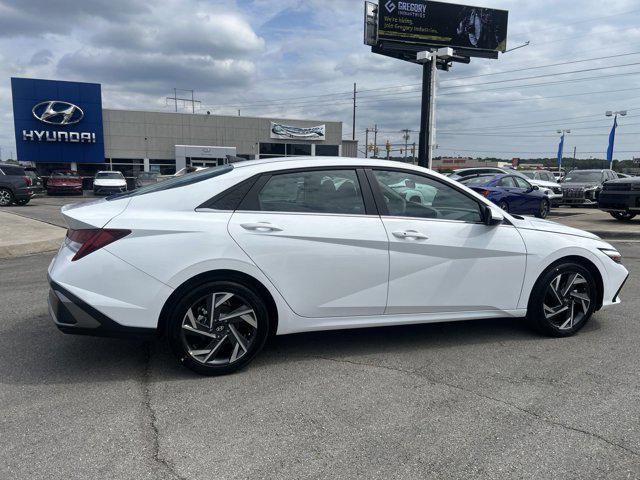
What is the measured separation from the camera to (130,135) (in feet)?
135

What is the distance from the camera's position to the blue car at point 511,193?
14562 mm

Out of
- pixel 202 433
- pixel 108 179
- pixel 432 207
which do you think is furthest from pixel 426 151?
pixel 202 433

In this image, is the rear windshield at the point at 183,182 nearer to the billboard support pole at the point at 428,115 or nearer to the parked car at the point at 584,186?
the parked car at the point at 584,186

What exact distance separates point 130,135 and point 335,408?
42163 millimetres

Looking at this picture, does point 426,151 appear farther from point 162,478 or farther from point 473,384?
point 162,478

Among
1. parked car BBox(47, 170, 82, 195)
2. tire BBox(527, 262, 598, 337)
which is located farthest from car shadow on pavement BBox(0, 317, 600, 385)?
parked car BBox(47, 170, 82, 195)

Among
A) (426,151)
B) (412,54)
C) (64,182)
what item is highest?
(412,54)

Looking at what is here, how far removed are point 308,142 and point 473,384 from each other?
147 feet

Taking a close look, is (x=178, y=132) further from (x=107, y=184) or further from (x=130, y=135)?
(x=107, y=184)

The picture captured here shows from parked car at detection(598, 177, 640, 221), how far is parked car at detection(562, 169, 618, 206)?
561cm

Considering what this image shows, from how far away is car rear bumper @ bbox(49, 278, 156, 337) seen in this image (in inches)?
132

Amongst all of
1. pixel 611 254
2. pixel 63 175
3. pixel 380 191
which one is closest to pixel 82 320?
pixel 380 191

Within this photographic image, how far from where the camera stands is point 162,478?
245cm

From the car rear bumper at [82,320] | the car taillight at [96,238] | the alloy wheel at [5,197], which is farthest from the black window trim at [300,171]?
the alloy wheel at [5,197]
